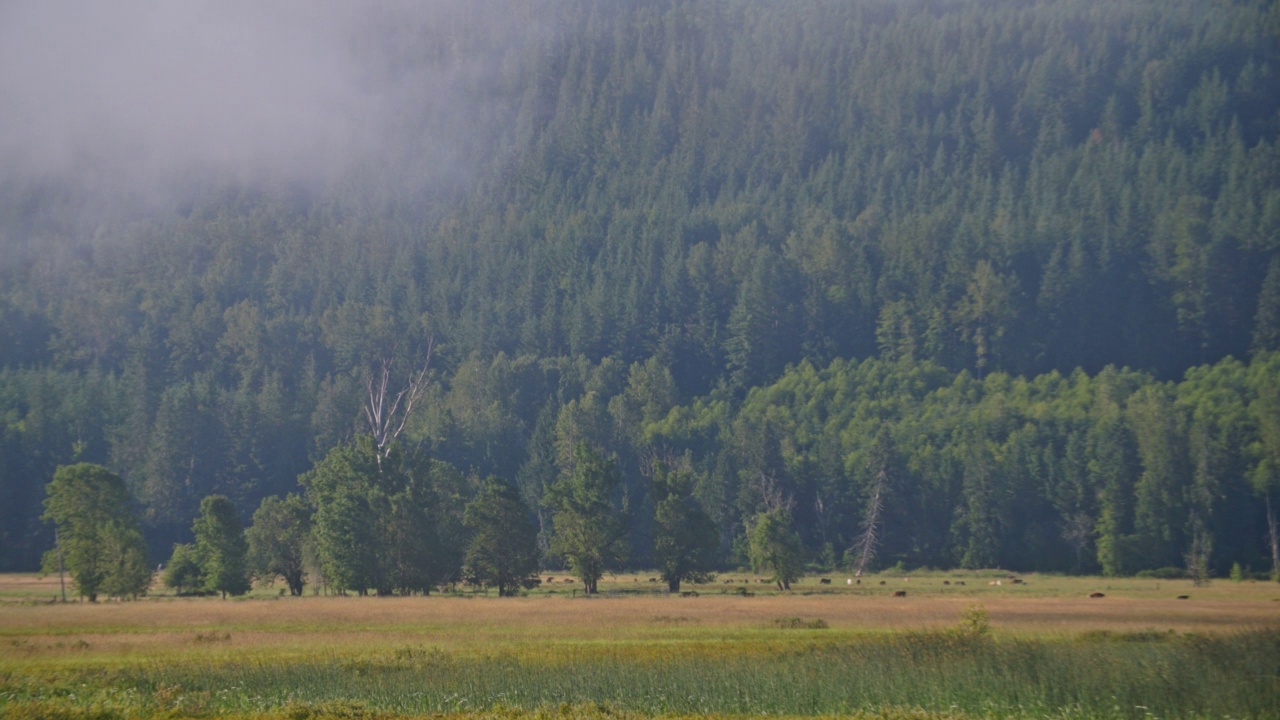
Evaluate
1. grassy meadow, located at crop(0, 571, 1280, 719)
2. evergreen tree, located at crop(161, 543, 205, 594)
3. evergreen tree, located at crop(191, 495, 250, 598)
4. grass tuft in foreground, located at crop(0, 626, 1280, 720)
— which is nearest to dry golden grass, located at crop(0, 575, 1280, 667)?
grassy meadow, located at crop(0, 571, 1280, 719)

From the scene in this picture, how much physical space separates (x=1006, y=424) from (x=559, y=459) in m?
67.2

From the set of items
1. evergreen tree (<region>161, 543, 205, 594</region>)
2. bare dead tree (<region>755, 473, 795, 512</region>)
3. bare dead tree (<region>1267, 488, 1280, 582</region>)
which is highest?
bare dead tree (<region>755, 473, 795, 512</region>)

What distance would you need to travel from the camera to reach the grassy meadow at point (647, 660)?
42.3m

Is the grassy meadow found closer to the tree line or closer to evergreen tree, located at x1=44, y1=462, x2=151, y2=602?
evergreen tree, located at x1=44, y1=462, x2=151, y2=602

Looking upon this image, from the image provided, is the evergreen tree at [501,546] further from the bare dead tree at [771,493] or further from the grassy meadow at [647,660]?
the bare dead tree at [771,493]

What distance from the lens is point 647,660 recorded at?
173ft

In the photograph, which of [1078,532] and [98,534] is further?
[1078,532]

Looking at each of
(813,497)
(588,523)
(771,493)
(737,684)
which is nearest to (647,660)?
(737,684)

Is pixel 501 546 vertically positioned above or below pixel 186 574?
above

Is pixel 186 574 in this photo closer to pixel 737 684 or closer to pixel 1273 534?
pixel 737 684

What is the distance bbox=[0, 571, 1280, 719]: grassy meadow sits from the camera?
42.3 meters

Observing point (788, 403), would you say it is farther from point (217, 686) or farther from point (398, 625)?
point (217, 686)

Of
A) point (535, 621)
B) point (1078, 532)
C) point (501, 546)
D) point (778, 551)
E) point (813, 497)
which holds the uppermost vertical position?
point (813, 497)

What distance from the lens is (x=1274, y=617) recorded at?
6775 cm
